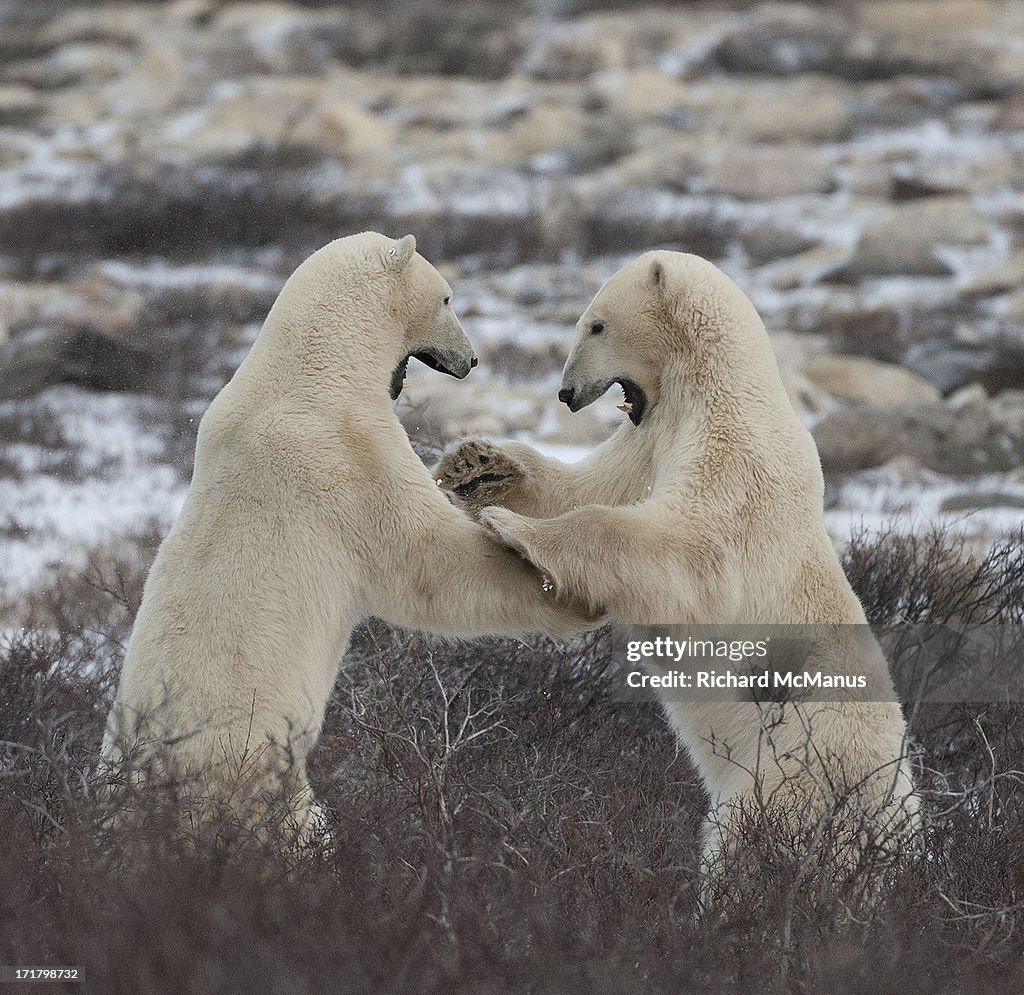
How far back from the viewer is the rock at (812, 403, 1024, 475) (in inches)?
360

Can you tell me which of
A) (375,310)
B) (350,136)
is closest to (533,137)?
(350,136)

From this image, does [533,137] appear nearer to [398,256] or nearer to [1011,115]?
[1011,115]

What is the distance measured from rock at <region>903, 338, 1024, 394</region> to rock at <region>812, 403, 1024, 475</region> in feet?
6.73

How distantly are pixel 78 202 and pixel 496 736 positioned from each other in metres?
12.8

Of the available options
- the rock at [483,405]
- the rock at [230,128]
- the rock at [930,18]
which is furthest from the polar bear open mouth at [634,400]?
the rock at [930,18]

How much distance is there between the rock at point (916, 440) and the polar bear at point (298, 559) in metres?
6.09

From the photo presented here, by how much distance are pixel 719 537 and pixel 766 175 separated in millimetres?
17348

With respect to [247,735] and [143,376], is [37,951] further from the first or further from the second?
[143,376]

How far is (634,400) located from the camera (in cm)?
342

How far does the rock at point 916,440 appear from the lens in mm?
9133

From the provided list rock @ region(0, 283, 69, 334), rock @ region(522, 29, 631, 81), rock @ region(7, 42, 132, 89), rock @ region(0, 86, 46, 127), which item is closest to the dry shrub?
rock @ region(0, 283, 69, 334)

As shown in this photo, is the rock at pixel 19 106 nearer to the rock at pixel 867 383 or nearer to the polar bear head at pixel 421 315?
the rock at pixel 867 383

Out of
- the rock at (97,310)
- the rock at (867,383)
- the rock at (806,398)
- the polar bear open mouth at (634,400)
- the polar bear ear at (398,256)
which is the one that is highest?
the polar bear ear at (398,256)

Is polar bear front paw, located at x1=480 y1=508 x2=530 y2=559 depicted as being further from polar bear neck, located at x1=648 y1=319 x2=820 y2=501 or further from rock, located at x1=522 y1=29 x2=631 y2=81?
rock, located at x1=522 y1=29 x2=631 y2=81
